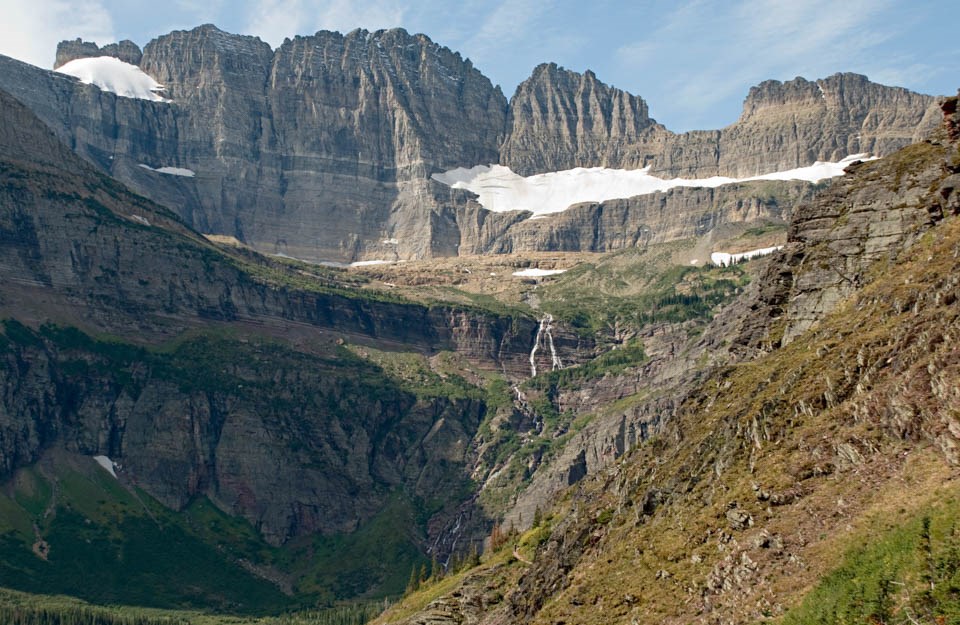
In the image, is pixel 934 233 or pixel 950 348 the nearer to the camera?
pixel 950 348

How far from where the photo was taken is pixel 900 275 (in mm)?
98438

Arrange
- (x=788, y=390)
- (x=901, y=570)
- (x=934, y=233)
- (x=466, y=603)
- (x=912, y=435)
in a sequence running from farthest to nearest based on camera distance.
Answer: (x=466, y=603)
(x=934, y=233)
(x=788, y=390)
(x=912, y=435)
(x=901, y=570)

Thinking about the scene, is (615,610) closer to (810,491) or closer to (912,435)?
(810,491)

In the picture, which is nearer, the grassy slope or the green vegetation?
the green vegetation

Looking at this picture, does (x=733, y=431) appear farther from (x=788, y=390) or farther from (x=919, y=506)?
(x=919, y=506)

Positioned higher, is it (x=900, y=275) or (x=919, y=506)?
(x=900, y=275)

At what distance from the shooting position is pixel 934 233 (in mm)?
102938

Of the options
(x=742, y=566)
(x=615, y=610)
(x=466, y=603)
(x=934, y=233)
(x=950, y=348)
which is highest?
(x=934, y=233)

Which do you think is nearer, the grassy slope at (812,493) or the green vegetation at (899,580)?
the green vegetation at (899,580)

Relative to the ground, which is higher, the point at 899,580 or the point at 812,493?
the point at 812,493

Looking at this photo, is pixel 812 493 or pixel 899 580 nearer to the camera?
pixel 899 580

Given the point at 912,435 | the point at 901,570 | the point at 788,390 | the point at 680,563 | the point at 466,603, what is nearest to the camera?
the point at 901,570

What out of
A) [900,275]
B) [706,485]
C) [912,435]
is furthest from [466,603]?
[912,435]

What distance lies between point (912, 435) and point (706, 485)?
21110mm
